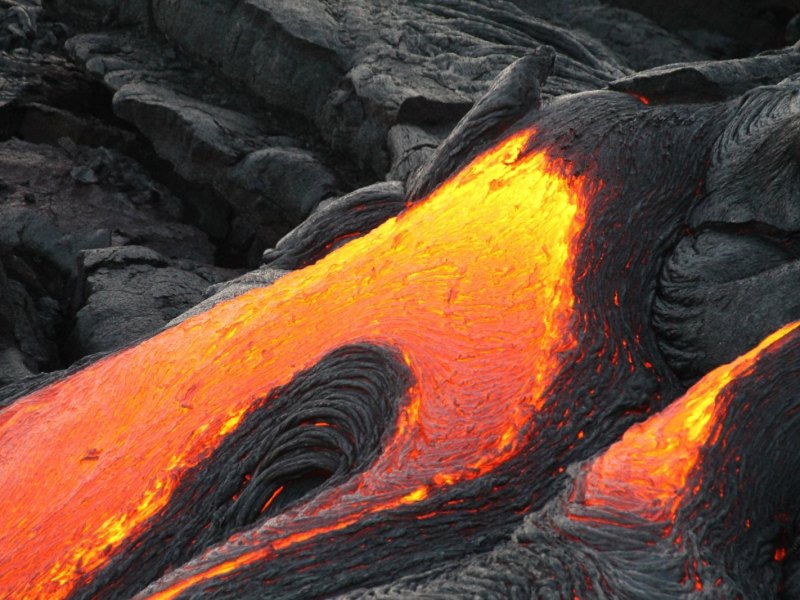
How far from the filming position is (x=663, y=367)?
4234 millimetres

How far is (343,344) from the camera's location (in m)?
4.46

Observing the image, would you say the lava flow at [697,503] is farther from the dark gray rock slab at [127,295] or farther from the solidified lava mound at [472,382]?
the dark gray rock slab at [127,295]

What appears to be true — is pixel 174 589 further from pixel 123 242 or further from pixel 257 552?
pixel 123 242

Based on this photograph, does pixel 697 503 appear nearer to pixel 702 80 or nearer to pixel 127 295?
pixel 702 80

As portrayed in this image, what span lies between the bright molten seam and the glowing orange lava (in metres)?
0.42

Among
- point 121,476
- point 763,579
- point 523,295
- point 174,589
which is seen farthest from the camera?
point 523,295

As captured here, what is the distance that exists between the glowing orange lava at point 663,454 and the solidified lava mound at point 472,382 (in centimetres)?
1

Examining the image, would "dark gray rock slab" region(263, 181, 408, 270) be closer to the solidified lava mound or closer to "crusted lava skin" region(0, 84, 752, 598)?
the solidified lava mound

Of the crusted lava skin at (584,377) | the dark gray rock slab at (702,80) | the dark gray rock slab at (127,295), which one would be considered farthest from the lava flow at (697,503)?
the dark gray rock slab at (127,295)

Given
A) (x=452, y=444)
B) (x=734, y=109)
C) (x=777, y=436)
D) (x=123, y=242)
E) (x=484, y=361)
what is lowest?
(x=123, y=242)

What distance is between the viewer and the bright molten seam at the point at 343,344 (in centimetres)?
388

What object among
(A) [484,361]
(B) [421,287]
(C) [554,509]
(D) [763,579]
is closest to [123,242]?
(B) [421,287]

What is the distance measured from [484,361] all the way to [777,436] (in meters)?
1.23

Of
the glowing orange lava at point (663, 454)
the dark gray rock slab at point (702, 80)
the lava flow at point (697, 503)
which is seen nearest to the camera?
the lava flow at point (697, 503)
